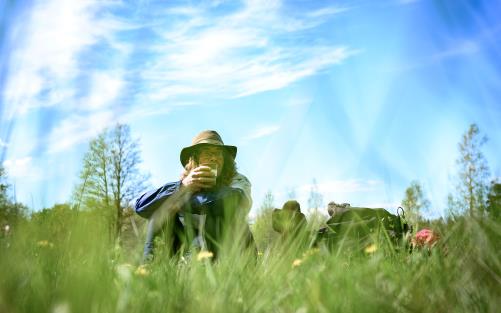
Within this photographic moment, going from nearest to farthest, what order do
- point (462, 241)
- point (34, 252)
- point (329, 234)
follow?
point (34, 252) < point (462, 241) < point (329, 234)

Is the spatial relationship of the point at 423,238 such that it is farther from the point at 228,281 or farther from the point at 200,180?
the point at 228,281

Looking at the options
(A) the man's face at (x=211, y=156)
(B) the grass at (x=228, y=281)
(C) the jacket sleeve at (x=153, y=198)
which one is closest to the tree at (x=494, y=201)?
(B) the grass at (x=228, y=281)

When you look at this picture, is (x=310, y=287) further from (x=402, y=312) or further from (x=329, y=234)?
(x=329, y=234)

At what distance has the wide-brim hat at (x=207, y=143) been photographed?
5.67 m

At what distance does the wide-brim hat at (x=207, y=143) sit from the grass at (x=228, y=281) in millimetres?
3301

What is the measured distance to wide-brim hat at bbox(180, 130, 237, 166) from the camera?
18.6 feet

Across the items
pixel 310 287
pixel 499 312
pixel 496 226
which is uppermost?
pixel 496 226

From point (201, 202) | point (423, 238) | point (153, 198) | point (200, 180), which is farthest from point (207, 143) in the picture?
point (423, 238)

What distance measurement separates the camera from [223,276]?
2.19 m

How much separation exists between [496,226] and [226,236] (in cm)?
123

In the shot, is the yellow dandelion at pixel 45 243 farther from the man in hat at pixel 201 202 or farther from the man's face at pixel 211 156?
the man's face at pixel 211 156

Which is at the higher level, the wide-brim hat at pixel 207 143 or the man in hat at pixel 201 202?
the wide-brim hat at pixel 207 143

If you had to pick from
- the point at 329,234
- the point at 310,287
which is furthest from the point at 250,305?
the point at 329,234

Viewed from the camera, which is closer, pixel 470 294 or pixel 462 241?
pixel 470 294
